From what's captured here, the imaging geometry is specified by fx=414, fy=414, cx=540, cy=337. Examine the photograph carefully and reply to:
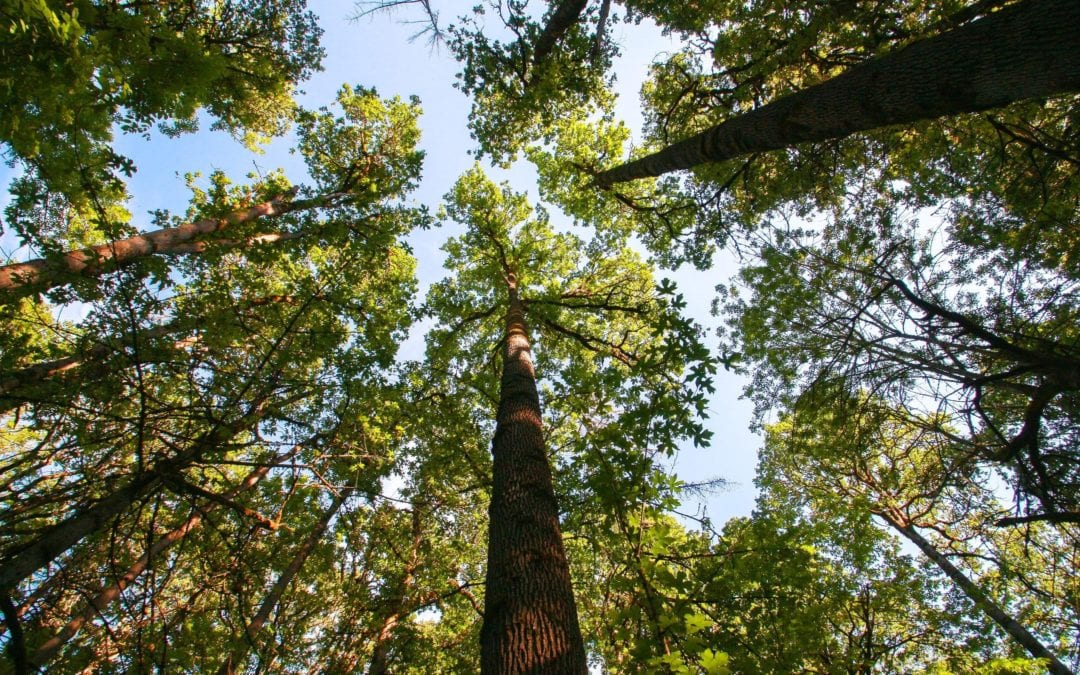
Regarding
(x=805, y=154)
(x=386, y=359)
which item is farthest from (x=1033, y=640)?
(x=386, y=359)

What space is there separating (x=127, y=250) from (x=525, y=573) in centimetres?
677

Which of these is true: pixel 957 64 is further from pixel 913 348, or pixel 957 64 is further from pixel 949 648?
pixel 949 648

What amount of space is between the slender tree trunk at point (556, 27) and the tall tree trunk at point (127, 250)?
5354 mm

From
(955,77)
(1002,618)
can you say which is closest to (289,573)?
(955,77)

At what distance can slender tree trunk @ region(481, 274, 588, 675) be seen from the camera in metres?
2.10

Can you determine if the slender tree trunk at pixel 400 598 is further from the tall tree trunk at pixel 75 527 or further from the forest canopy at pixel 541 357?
the tall tree trunk at pixel 75 527

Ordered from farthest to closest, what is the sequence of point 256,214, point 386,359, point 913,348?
point 256,214 → point 913,348 → point 386,359

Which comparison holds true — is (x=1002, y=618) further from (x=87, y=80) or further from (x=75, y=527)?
(x=87, y=80)

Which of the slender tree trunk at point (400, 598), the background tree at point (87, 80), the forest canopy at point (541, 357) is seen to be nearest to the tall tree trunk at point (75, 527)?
the forest canopy at point (541, 357)

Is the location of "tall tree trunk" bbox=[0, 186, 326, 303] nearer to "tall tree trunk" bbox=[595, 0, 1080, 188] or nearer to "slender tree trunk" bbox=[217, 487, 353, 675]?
"slender tree trunk" bbox=[217, 487, 353, 675]

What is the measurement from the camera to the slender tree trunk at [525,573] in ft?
6.89

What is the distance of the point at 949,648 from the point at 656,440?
29.2 feet

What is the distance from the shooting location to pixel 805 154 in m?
7.08

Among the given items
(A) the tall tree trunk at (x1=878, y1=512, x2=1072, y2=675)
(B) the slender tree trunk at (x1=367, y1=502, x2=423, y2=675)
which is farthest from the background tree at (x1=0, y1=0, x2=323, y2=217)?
(A) the tall tree trunk at (x1=878, y1=512, x2=1072, y2=675)
